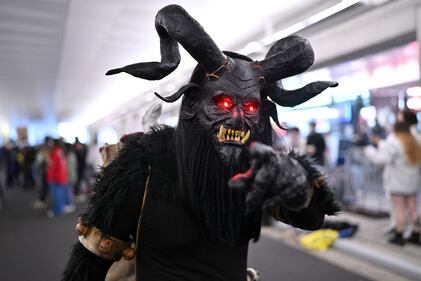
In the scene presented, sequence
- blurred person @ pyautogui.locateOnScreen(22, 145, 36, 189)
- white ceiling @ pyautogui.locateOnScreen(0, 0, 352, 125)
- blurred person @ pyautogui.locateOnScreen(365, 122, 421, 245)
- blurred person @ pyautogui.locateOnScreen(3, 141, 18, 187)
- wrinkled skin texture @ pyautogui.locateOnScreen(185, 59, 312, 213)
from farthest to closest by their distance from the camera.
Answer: blurred person @ pyautogui.locateOnScreen(3, 141, 18, 187) < blurred person @ pyautogui.locateOnScreen(22, 145, 36, 189) < blurred person @ pyautogui.locateOnScreen(365, 122, 421, 245) < white ceiling @ pyautogui.locateOnScreen(0, 0, 352, 125) < wrinkled skin texture @ pyautogui.locateOnScreen(185, 59, 312, 213)

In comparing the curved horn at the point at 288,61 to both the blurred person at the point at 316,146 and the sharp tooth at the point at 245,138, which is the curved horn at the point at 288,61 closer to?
the sharp tooth at the point at 245,138

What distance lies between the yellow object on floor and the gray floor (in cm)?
23

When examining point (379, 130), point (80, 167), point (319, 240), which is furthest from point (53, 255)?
point (379, 130)

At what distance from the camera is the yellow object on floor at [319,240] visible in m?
4.04

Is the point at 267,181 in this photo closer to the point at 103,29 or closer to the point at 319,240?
the point at 319,240

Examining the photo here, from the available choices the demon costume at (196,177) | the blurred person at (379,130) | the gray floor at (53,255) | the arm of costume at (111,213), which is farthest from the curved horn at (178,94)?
the blurred person at (379,130)

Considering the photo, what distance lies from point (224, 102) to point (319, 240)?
3553 millimetres

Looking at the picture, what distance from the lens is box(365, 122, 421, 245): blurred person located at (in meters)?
3.90

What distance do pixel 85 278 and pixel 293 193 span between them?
2.62 ft

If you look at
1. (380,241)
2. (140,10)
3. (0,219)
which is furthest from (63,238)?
(380,241)

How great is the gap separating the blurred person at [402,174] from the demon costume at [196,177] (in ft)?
10.6

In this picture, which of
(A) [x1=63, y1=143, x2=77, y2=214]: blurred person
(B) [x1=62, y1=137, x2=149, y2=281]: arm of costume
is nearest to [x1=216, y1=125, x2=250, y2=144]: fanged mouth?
(B) [x1=62, y1=137, x2=149, y2=281]: arm of costume

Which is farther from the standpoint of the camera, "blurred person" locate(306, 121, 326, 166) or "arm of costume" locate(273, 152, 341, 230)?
"blurred person" locate(306, 121, 326, 166)

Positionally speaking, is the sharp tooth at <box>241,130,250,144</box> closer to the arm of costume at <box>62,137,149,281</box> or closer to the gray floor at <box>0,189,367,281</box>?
the arm of costume at <box>62,137,149,281</box>
